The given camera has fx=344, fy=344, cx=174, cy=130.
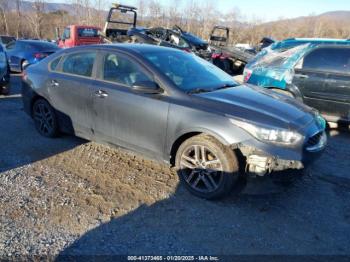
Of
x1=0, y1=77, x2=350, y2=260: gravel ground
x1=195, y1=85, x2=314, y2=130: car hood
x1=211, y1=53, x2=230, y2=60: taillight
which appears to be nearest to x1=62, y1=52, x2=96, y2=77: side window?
x1=0, y1=77, x2=350, y2=260: gravel ground

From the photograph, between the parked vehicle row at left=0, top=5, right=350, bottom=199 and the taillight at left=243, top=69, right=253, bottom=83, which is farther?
the taillight at left=243, top=69, right=253, bottom=83

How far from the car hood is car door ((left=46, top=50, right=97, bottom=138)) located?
1681mm

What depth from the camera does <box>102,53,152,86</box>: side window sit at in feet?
13.9

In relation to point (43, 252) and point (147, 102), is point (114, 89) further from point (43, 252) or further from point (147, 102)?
point (43, 252)

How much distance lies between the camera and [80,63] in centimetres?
493

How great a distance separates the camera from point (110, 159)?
4.84 metres

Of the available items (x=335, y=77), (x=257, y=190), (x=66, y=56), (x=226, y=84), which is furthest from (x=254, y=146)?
(x=335, y=77)

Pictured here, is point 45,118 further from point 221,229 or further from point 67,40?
point 67,40

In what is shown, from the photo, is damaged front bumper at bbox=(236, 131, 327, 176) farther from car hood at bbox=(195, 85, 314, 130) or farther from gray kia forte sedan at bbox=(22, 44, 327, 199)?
car hood at bbox=(195, 85, 314, 130)

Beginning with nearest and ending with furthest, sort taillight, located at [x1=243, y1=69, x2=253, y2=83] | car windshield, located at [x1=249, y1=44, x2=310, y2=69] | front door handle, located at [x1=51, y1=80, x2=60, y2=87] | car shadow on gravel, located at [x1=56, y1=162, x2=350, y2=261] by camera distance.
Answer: car shadow on gravel, located at [x1=56, y1=162, x2=350, y2=261], front door handle, located at [x1=51, y1=80, x2=60, y2=87], car windshield, located at [x1=249, y1=44, x2=310, y2=69], taillight, located at [x1=243, y1=69, x2=253, y2=83]

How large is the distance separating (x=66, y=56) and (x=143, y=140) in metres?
2.00

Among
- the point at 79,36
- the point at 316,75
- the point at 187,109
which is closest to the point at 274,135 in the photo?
the point at 187,109

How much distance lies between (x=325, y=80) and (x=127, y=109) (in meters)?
3.97

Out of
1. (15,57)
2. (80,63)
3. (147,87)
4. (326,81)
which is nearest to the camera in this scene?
(147,87)
